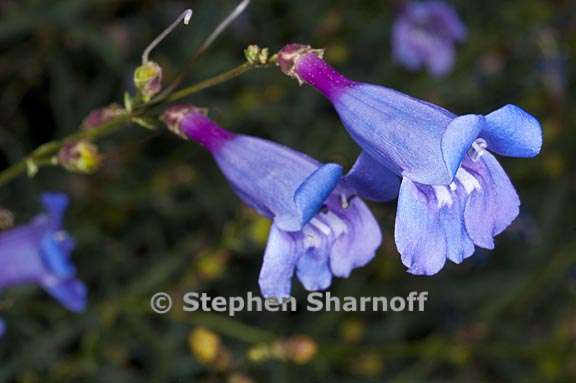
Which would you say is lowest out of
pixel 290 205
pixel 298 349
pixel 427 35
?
pixel 298 349

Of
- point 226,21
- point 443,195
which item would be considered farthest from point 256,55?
point 443,195

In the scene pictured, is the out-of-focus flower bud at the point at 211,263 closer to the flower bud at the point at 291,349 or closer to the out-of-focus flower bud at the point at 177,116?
the flower bud at the point at 291,349

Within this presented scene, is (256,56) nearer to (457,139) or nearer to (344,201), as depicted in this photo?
(344,201)

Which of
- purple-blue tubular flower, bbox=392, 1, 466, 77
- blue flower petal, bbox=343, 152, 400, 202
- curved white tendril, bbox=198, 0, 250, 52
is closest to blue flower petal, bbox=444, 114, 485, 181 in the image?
blue flower petal, bbox=343, 152, 400, 202

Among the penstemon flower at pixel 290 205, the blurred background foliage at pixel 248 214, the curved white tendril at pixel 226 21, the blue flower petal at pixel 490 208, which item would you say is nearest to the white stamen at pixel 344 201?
the penstemon flower at pixel 290 205

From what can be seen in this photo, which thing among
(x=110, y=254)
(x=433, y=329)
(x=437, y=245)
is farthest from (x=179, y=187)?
(x=437, y=245)

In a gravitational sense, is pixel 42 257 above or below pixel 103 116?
below
